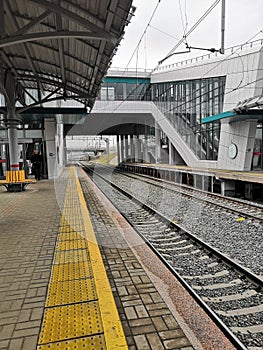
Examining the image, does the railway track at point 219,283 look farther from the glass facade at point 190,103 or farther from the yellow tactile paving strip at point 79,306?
the glass facade at point 190,103

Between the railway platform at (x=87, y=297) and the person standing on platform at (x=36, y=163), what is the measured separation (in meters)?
12.2

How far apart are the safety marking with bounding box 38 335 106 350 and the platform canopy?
17.0ft

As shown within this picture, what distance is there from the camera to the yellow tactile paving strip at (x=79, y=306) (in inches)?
95.3

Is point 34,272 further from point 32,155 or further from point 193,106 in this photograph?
point 193,106

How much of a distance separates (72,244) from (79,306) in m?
2.16

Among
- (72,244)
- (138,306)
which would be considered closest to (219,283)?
(138,306)

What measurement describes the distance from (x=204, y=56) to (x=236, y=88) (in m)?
8.57

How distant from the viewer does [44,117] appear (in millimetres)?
18359

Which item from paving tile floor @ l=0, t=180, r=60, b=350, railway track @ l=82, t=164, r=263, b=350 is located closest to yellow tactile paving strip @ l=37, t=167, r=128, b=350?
paving tile floor @ l=0, t=180, r=60, b=350

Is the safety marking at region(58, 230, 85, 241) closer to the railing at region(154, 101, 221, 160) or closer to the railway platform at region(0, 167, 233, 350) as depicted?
the railway platform at region(0, 167, 233, 350)

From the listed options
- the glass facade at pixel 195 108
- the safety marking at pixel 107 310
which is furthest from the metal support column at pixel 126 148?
the safety marking at pixel 107 310

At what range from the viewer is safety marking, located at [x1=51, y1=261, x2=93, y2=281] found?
3.70 metres

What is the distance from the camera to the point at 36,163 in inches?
704

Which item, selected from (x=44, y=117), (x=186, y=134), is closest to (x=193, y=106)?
(x=186, y=134)
